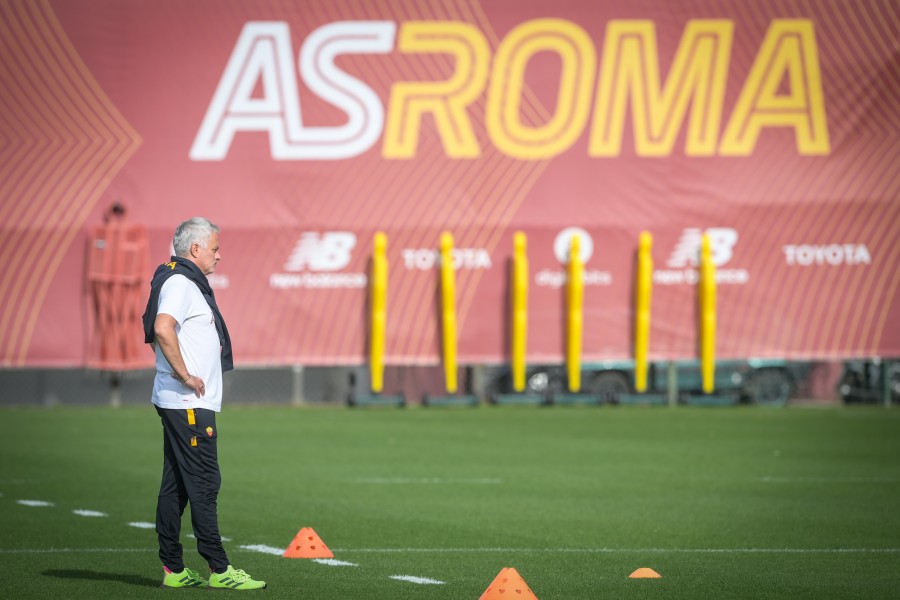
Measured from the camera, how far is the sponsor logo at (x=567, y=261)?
82.6ft

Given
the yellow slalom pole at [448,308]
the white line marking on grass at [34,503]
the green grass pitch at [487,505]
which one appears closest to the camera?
the green grass pitch at [487,505]

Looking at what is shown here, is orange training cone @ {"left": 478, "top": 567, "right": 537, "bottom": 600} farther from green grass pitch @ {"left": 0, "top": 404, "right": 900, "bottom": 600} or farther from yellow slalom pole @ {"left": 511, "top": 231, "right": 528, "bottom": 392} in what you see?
yellow slalom pole @ {"left": 511, "top": 231, "right": 528, "bottom": 392}

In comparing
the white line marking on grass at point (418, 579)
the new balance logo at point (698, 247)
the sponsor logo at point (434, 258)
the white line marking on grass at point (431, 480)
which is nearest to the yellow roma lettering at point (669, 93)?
the new balance logo at point (698, 247)

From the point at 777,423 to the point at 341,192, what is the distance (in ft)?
25.6

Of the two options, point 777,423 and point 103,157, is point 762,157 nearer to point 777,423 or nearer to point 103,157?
point 777,423

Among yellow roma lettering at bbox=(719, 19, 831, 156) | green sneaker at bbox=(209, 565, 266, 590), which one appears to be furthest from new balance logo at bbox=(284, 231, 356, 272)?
green sneaker at bbox=(209, 565, 266, 590)

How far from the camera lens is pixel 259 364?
985 inches

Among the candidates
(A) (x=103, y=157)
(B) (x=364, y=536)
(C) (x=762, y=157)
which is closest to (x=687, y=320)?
(C) (x=762, y=157)

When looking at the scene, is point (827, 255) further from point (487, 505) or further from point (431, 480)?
point (487, 505)

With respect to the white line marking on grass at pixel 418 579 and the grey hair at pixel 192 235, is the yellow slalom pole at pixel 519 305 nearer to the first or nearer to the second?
the white line marking on grass at pixel 418 579

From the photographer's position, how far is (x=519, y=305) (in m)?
24.6

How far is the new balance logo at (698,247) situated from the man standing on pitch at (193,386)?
57.6ft

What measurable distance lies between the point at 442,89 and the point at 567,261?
336 cm

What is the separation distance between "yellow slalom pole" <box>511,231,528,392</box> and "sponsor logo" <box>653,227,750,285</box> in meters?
2.21
